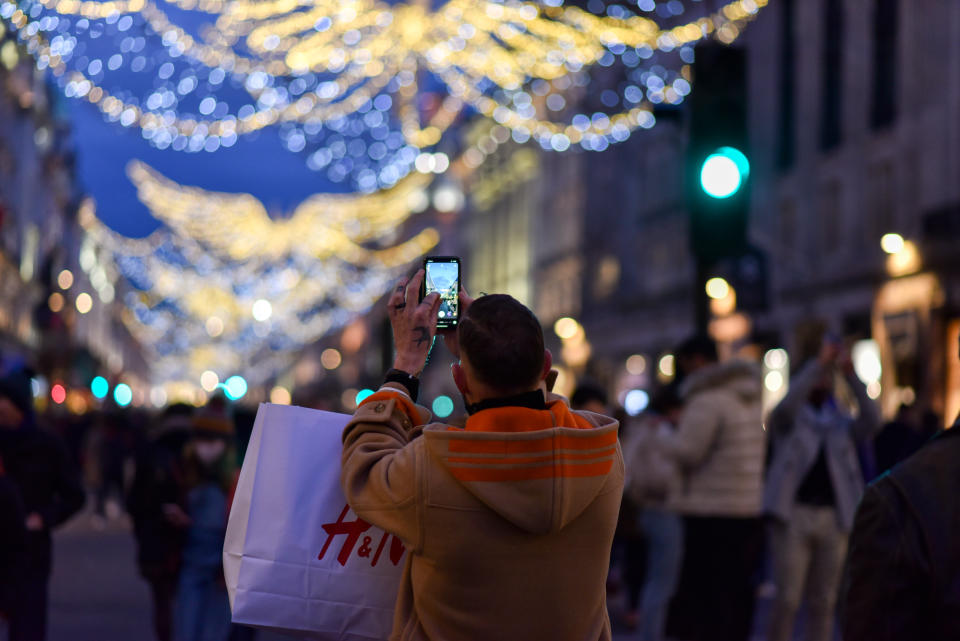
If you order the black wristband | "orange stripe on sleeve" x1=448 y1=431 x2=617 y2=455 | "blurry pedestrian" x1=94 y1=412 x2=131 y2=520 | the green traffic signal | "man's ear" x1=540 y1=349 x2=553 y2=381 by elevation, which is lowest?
"blurry pedestrian" x1=94 y1=412 x2=131 y2=520

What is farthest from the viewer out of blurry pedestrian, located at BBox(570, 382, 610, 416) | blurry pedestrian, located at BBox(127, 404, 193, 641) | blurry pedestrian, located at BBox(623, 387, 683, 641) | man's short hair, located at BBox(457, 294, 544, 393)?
blurry pedestrian, located at BBox(570, 382, 610, 416)

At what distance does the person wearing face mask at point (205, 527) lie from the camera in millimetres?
8086

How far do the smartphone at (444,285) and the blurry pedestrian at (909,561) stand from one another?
1452 mm

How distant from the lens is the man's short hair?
3.31 metres

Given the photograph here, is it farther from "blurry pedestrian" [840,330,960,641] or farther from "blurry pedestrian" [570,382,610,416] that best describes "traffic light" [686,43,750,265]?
"blurry pedestrian" [840,330,960,641]

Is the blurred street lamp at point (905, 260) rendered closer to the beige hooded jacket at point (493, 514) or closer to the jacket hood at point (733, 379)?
the jacket hood at point (733, 379)

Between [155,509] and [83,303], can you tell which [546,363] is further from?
[83,303]

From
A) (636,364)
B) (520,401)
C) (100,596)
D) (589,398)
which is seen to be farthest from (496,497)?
(636,364)

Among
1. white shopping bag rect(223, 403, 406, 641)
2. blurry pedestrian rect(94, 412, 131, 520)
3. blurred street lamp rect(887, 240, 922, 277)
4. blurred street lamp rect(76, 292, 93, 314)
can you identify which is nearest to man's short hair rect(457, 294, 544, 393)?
white shopping bag rect(223, 403, 406, 641)

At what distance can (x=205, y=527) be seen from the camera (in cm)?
825

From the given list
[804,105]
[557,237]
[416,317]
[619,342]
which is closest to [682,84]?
[804,105]

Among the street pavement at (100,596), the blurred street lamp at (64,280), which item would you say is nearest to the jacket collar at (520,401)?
the street pavement at (100,596)

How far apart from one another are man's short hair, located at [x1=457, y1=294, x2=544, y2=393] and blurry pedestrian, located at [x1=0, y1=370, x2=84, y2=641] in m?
4.48

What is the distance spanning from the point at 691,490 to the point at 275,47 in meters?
9.83
